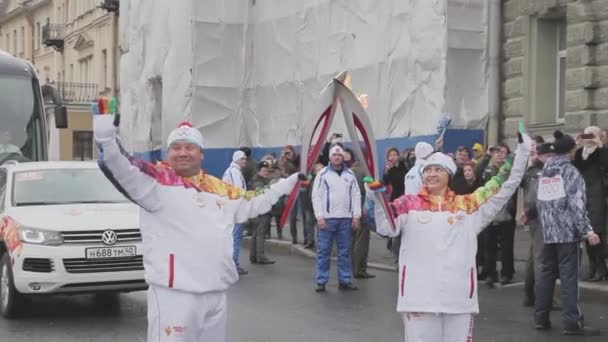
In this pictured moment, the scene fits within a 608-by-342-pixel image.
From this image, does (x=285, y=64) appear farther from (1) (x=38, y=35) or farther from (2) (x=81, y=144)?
(1) (x=38, y=35)

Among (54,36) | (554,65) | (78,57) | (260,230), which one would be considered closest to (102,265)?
(260,230)

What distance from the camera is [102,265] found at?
1032 cm

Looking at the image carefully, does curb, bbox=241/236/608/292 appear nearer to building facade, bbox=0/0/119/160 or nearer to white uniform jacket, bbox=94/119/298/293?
white uniform jacket, bbox=94/119/298/293

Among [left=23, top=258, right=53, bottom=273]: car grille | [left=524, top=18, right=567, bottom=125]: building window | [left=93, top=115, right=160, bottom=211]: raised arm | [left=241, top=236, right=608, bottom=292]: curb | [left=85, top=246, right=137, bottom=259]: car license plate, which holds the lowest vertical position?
[left=241, top=236, right=608, bottom=292]: curb

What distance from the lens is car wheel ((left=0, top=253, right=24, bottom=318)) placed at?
10531 mm

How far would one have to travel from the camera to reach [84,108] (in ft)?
164

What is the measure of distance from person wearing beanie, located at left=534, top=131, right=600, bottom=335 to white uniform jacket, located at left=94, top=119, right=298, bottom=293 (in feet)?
15.2

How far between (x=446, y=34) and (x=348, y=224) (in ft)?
22.7

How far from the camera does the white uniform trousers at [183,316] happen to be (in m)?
5.41

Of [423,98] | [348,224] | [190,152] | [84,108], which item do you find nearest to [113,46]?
[84,108]

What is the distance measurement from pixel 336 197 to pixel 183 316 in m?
7.51

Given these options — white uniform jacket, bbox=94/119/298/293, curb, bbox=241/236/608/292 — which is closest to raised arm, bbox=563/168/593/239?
white uniform jacket, bbox=94/119/298/293

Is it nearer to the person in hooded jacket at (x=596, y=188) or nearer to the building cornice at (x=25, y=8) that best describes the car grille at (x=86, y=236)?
the person in hooded jacket at (x=596, y=188)

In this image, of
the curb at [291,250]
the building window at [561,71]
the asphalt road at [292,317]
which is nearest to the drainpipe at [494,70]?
the building window at [561,71]
